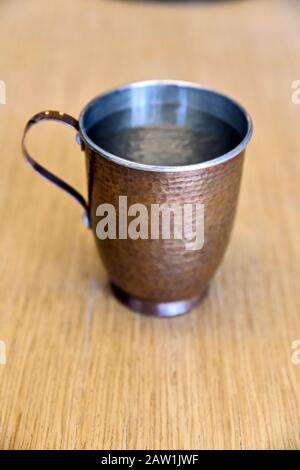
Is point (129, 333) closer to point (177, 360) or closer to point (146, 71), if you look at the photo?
point (177, 360)

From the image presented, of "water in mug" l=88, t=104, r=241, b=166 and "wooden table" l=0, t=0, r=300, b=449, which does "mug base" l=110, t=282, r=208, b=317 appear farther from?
"water in mug" l=88, t=104, r=241, b=166

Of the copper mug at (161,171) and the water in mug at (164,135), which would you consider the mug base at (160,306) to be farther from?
the water in mug at (164,135)

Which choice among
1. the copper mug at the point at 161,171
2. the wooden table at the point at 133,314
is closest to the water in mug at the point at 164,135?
the copper mug at the point at 161,171

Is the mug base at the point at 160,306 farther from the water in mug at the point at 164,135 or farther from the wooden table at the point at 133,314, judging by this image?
the water in mug at the point at 164,135

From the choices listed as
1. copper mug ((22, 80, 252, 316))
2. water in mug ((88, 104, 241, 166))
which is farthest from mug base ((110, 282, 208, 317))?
water in mug ((88, 104, 241, 166))

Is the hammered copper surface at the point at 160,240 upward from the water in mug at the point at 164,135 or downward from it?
downward

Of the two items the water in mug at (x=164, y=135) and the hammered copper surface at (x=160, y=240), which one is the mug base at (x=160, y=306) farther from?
the water in mug at (x=164, y=135)

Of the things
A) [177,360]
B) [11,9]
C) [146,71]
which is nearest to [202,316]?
[177,360]

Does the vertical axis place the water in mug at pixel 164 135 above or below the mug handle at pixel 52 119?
above
